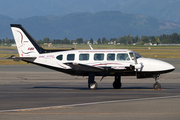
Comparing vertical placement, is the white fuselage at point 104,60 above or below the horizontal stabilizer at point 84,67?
above

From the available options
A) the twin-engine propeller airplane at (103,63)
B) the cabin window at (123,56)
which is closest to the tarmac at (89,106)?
the twin-engine propeller airplane at (103,63)

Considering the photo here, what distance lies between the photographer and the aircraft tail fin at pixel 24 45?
21.5 m

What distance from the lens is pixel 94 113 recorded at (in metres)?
12.2

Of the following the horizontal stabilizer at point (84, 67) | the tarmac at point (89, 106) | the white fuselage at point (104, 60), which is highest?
the white fuselage at point (104, 60)

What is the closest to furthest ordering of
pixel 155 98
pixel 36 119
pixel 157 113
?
1. pixel 36 119
2. pixel 157 113
3. pixel 155 98

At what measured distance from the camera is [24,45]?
2162cm

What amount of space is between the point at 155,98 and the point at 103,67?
468 centimetres

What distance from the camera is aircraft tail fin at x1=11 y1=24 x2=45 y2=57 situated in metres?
21.5

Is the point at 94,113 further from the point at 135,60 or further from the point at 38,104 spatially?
the point at 135,60

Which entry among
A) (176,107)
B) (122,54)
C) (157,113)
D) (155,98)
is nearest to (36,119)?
(157,113)

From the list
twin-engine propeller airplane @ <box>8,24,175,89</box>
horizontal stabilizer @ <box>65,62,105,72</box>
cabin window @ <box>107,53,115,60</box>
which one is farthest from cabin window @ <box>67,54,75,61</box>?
cabin window @ <box>107,53,115,60</box>

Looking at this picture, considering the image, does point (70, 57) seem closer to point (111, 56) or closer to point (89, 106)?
point (111, 56)

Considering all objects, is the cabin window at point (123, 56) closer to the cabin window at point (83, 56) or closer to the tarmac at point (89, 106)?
the cabin window at point (83, 56)

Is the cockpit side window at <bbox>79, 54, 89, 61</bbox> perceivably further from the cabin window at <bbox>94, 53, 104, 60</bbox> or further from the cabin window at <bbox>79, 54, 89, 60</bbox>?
the cabin window at <bbox>94, 53, 104, 60</bbox>
